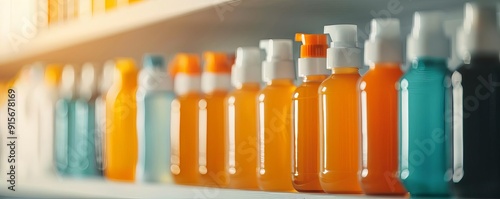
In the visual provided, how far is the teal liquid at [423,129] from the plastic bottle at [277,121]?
290 mm

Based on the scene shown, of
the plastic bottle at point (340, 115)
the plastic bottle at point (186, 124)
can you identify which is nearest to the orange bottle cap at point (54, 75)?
the plastic bottle at point (186, 124)

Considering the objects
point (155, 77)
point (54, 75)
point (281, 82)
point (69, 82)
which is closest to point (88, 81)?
point (69, 82)

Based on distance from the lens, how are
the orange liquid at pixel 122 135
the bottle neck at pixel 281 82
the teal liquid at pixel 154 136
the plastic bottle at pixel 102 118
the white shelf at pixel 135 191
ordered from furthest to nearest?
the plastic bottle at pixel 102 118
the orange liquid at pixel 122 135
the teal liquid at pixel 154 136
the bottle neck at pixel 281 82
the white shelf at pixel 135 191

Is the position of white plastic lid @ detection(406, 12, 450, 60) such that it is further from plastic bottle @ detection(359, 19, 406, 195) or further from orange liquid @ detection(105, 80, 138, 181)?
orange liquid @ detection(105, 80, 138, 181)

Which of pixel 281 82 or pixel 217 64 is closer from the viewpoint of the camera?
pixel 281 82

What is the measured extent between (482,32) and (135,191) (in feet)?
2.63

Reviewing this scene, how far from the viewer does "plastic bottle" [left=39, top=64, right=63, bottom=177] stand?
2.23 meters

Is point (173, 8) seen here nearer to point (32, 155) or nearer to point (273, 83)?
point (273, 83)

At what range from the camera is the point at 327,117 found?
1.28m

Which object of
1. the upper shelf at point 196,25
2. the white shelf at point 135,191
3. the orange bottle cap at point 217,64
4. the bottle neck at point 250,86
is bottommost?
the white shelf at point 135,191

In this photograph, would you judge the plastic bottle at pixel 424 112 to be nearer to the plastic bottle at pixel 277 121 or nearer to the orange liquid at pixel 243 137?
the plastic bottle at pixel 277 121

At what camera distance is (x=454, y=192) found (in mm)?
1069

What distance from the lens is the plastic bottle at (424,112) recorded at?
112cm

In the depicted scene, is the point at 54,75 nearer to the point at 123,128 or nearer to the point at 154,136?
the point at 123,128
